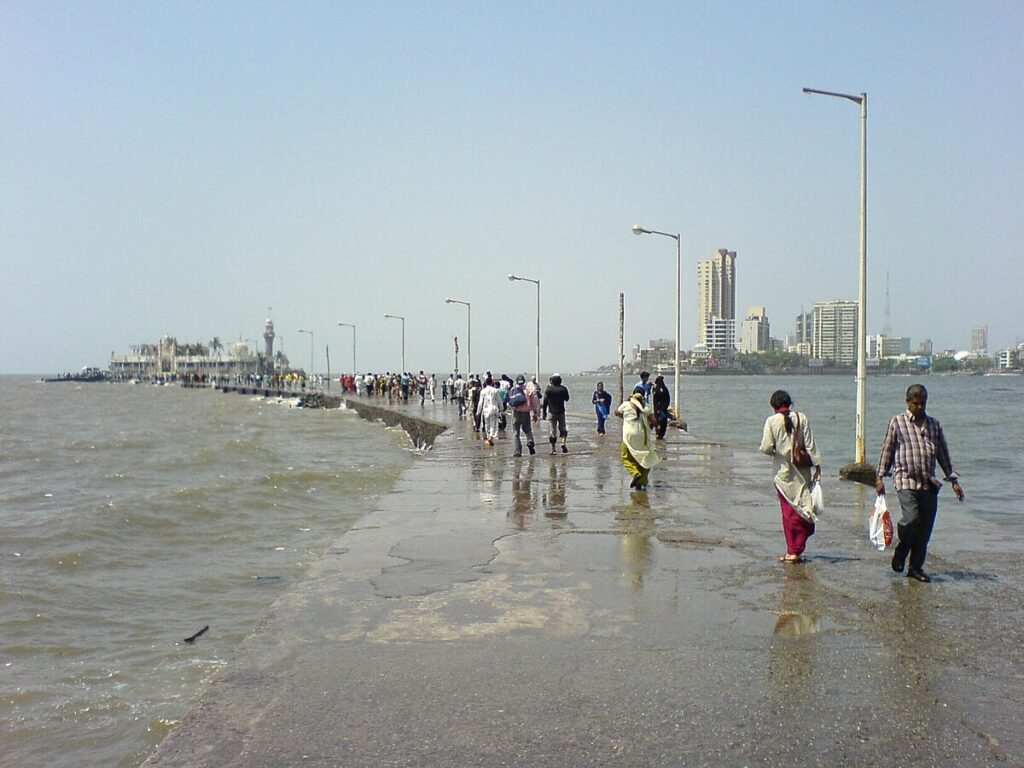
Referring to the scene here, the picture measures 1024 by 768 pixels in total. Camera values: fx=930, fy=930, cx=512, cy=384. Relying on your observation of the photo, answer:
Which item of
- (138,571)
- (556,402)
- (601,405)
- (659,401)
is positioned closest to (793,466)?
(138,571)

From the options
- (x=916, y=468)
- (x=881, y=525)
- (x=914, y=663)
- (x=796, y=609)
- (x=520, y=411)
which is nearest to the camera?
(x=914, y=663)

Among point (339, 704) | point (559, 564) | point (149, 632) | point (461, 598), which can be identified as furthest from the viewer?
point (149, 632)

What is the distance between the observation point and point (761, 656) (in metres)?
5.35

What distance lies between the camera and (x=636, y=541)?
891 cm

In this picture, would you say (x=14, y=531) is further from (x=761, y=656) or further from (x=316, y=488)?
(x=761, y=656)

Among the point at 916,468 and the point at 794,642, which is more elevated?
the point at 916,468

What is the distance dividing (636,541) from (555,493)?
3.58 metres

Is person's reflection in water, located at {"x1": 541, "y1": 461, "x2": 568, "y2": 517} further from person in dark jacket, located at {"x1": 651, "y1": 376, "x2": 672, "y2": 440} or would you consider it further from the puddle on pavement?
person in dark jacket, located at {"x1": 651, "y1": 376, "x2": 672, "y2": 440}

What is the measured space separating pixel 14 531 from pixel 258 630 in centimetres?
1223

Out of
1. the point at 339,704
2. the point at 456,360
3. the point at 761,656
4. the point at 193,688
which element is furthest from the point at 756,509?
the point at 456,360

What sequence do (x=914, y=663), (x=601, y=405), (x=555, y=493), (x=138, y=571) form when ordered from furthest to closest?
(x=601, y=405), (x=138, y=571), (x=555, y=493), (x=914, y=663)

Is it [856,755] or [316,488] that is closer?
[856,755]

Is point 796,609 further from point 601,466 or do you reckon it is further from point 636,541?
point 601,466

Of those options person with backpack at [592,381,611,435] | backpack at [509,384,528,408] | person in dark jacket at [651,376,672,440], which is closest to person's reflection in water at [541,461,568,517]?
backpack at [509,384,528,408]
